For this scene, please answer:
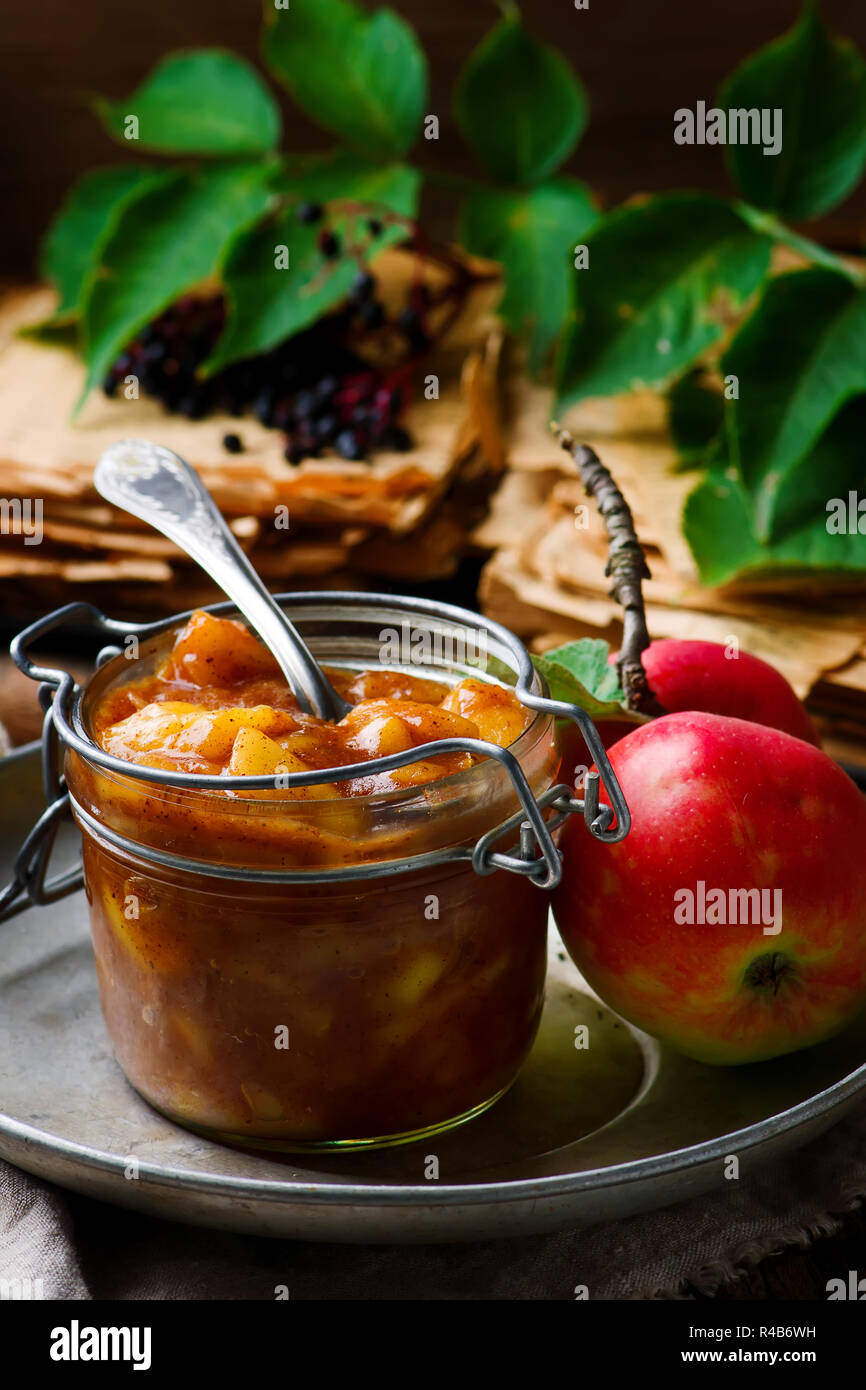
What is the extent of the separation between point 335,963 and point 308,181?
48.3 inches

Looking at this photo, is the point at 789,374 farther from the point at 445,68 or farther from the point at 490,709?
the point at 445,68

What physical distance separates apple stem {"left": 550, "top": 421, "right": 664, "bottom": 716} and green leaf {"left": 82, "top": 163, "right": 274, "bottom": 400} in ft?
3.02

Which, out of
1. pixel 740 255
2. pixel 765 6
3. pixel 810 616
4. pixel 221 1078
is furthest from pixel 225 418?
pixel 221 1078

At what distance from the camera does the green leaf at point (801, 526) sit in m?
1.35

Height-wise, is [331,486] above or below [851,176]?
below

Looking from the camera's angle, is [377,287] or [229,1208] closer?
[229,1208]

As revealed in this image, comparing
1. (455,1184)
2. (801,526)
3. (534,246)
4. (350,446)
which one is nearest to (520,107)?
(534,246)

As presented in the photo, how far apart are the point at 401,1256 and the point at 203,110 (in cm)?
156

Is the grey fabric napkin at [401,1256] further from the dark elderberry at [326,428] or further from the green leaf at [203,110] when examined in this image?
the green leaf at [203,110]

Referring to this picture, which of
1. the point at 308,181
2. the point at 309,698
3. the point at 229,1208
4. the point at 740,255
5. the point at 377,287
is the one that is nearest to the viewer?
the point at 229,1208

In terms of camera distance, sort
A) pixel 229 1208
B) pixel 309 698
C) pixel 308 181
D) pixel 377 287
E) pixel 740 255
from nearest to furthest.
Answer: pixel 229 1208
pixel 309 698
pixel 740 255
pixel 308 181
pixel 377 287

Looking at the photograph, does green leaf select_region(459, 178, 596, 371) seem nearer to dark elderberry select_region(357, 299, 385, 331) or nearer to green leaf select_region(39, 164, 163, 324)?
dark elderberry select_region(357, 299, 385, 331)

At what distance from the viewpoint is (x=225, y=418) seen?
1764mm

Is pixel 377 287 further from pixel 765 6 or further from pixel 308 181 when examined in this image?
pixel 765 6
